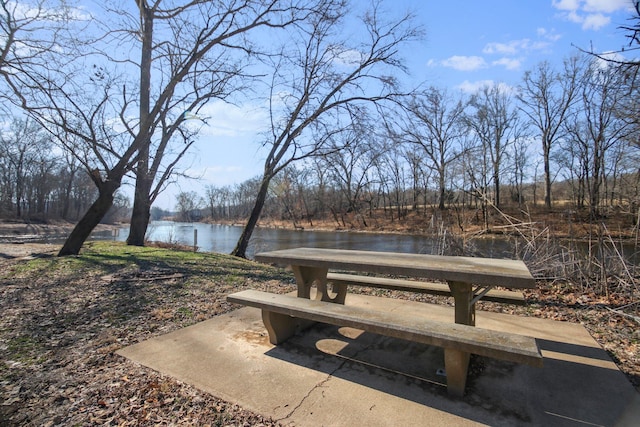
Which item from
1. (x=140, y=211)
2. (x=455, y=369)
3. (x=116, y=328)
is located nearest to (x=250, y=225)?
(x=140, y=211)

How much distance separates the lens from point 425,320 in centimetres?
226

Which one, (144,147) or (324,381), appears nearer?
(324,381)

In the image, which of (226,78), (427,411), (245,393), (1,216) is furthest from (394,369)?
(1,216)

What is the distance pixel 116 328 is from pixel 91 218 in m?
5.64

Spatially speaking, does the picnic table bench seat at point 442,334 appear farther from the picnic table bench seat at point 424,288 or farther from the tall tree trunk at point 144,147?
the tall tree trunk at point 144,147

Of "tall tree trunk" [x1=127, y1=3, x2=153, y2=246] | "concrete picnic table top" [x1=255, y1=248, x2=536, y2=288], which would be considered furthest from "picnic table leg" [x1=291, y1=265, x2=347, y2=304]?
"tall tree trunk" [x1=127, y1=3, x2=153, y2=246]

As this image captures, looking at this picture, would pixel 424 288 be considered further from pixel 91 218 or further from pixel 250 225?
pixel 250 225

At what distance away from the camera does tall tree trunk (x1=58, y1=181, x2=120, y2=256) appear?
7684mm

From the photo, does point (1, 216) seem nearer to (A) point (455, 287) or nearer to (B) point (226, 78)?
(B) point (226, 78)

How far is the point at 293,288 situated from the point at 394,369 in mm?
2835

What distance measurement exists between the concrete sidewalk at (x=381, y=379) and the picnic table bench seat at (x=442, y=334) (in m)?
0.25

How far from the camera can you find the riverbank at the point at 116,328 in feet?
6.55

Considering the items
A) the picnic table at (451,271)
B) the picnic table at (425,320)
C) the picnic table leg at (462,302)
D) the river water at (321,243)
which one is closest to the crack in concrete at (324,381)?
the picnic table at (425,320)

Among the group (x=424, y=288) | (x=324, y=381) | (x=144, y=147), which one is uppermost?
(x=144, y=147)
